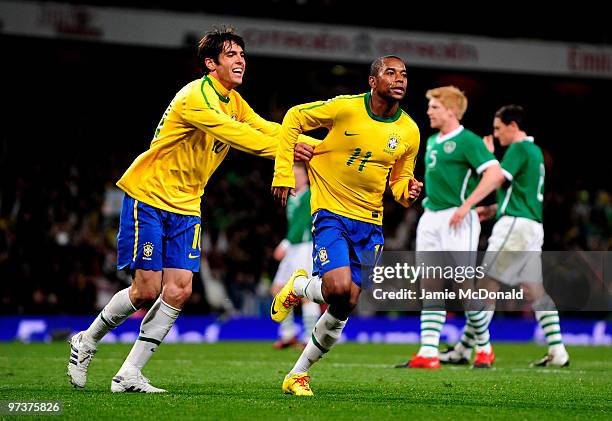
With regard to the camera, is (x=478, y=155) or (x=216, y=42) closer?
(x=216, y=42)

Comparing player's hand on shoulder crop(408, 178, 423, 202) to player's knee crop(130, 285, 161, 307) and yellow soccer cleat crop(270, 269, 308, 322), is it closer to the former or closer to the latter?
Answer: yellow soccer cleat crop(270, 269, 308, 322)

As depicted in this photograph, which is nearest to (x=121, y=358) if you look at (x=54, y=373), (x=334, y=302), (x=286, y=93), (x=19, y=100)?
(x=54, y=373)

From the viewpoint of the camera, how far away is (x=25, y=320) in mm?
13914

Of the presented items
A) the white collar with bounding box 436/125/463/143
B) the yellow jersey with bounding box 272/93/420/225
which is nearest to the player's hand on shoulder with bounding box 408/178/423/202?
the yellow jersey with bounding box 272/93/420/225

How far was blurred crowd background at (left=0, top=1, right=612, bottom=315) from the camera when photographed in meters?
15.2

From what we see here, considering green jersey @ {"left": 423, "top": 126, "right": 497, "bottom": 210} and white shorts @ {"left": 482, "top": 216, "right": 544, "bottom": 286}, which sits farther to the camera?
white shorts @ {"left": 482, "top": 216, "right": 544, "bottom": 286}

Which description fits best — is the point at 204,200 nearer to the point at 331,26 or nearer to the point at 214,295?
the point at 214,295

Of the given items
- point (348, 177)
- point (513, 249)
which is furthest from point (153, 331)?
point (513, 249)

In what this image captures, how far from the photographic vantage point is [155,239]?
20.2 feet

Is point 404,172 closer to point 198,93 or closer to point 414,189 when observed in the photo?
point 414,189

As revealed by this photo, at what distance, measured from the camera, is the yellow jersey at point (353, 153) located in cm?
643

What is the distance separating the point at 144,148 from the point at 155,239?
14.9 meters

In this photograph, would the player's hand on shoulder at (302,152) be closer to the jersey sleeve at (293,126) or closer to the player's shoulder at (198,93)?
the jersey sleeve at (293,126)

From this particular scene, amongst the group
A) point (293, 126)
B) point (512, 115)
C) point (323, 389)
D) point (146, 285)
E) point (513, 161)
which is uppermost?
point (512, 115)
